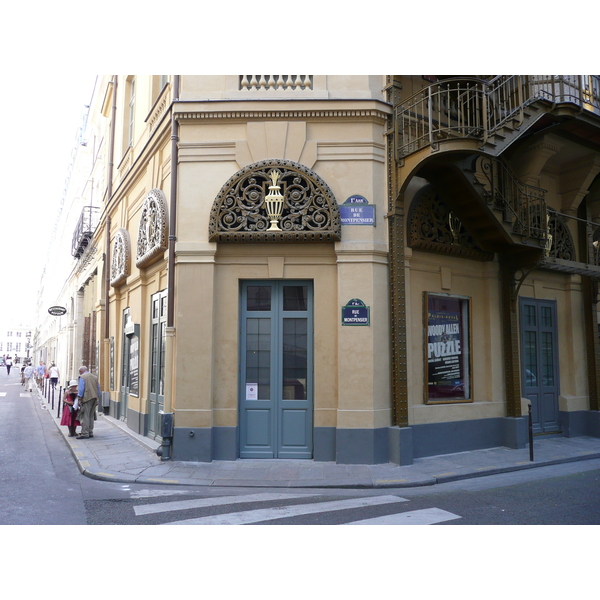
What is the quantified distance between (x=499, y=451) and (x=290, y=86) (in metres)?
8.22

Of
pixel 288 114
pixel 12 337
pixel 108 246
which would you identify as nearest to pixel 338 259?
pixel 288 114

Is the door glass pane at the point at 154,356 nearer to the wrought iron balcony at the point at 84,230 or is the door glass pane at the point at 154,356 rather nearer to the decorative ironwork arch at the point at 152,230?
the decorative ironwork arch at the point at 152,230

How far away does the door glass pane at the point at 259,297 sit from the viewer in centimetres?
979

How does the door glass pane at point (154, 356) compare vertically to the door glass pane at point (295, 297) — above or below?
below

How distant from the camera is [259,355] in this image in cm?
969

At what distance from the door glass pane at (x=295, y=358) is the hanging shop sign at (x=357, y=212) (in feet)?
6.63

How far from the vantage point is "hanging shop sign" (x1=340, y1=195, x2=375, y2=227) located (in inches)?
374

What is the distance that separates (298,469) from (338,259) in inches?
146

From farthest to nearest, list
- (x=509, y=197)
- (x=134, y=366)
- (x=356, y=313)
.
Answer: (x=134, y=366)
(x=509, y=197)
(x=356, y=313)

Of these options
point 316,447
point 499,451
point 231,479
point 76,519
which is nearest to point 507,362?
point 499,451

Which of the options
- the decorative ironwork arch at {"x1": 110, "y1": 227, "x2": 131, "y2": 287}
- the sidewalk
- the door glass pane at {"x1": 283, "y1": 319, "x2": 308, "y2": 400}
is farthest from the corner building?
the decorative ironwork arch at {"x1": 110, "y1": 227, "x2": 131, "y2": 287}

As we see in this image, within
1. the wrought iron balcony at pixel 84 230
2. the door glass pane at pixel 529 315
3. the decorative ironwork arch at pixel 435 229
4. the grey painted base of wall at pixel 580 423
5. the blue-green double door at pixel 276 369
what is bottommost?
the grey painted base of wall at pixel 580 423

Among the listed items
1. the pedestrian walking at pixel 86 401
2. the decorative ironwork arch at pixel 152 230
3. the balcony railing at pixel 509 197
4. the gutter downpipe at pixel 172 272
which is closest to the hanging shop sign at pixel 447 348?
the balcony railing at pixel 509 197

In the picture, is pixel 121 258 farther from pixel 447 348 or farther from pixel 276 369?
pixel 447 348
